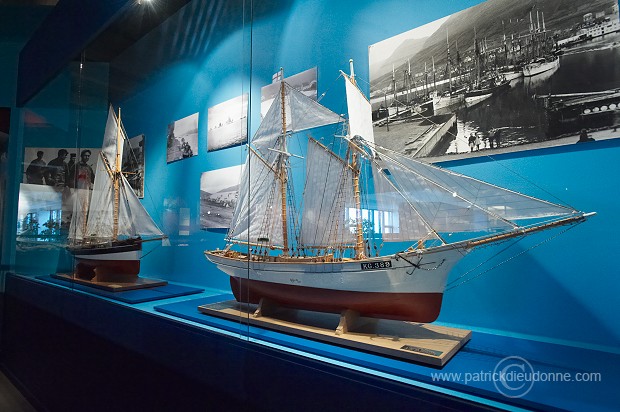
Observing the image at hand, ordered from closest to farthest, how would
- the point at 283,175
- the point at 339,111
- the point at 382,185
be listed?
1. the point at 382,185
2. the point at 339,111
3. the point at 283,175

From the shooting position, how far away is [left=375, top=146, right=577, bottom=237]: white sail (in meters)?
1.31

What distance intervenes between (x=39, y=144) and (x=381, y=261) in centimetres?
397

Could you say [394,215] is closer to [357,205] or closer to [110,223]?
[357,205]

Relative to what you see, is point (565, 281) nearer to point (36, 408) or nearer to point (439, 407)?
point (439, 407)

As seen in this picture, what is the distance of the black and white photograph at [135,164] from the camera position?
8.70 feet

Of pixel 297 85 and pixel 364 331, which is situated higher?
pixel 297 85

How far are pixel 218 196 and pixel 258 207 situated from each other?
34 cm

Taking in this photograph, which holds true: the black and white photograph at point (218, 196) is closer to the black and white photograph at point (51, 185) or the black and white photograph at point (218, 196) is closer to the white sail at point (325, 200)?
the white sail at point (325, 200)

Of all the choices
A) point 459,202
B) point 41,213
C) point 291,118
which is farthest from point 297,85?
point 41,213

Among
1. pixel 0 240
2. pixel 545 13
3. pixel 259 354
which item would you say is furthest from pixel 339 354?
pixel 0 240

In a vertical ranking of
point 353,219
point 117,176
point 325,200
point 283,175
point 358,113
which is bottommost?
point 353,219

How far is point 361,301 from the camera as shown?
154 cm

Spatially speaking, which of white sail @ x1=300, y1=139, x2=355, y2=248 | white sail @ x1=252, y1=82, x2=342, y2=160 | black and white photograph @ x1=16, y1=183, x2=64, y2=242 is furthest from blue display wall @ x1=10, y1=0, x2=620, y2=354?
black and white photograph @ x1=16, y1=183, x2=64, y2=242

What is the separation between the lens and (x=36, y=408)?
3.02 meters
